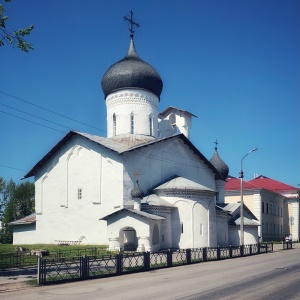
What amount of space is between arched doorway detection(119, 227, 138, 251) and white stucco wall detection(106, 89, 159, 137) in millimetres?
9531

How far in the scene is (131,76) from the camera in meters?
34.2

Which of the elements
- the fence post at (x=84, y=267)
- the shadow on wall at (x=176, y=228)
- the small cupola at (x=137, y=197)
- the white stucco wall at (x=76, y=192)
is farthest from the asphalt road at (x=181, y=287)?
the white stucco wall at (x=76, y=192)

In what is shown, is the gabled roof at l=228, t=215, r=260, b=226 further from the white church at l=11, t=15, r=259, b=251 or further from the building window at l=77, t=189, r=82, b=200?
the building window at l=77, t=189, r=82, b=200

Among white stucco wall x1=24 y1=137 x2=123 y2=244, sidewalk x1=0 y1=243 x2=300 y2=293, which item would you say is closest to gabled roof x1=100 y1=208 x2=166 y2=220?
white stucco wall x1=24 y1=137 x2=123 y2=244

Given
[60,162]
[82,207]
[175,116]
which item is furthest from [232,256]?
[175,116]

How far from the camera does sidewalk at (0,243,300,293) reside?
12164 millimetres

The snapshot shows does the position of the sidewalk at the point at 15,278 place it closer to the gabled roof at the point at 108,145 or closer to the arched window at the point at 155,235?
the arched window at the point at 155,235

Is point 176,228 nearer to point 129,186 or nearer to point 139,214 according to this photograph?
point 139,214

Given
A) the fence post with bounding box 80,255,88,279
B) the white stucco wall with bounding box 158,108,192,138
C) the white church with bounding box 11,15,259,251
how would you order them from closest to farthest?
the fence post with bounding box 80,255,88,279 → the white church with bounding box 11,15,259,251 → the white stucco wall with bounding box 158,108,192,138

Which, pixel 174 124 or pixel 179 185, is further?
pixel 174 124

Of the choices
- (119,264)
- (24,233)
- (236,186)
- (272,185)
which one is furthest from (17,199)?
(119,264)

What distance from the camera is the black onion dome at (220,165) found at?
132ft

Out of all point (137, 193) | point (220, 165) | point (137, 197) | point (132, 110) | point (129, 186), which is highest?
point (132, 110)

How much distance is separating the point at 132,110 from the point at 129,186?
27.1ft
